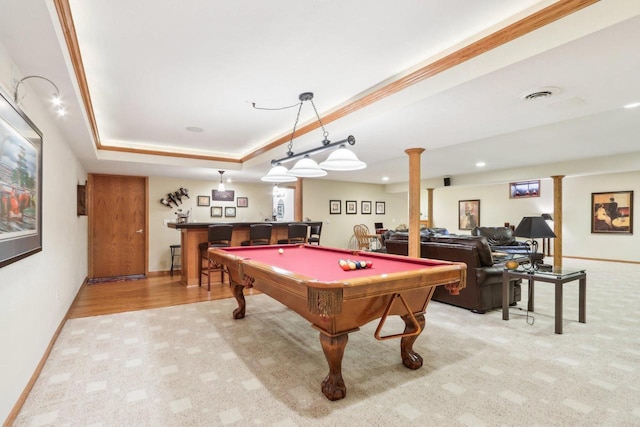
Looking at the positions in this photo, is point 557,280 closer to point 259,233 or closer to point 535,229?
point 535,229

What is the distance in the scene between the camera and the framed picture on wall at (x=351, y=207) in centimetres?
995

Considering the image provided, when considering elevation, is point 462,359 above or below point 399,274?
Result: below

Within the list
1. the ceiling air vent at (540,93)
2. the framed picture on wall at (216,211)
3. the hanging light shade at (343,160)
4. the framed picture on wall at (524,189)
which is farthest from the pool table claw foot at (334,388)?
the framed picture on wall at (524,189)

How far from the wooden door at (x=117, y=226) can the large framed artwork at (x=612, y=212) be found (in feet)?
37.5

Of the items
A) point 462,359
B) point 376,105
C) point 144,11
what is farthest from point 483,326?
point 144,11

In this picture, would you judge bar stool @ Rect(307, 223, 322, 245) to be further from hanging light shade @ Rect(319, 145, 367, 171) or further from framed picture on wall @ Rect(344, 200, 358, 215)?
hanging light shade @ Rect(319, 145, 367, 171)

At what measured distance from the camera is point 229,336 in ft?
10.5

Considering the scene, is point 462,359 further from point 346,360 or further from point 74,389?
point 74,389

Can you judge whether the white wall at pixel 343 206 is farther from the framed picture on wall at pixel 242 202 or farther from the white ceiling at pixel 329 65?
the white ceiling at pixel 329 65

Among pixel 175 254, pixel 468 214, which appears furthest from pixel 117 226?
pixel 468 214

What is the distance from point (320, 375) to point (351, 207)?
784 cm

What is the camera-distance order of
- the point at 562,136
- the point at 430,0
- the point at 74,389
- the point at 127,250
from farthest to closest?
the point at 127,250, the point at 562,136, the point at 74,389, the point at 430,0

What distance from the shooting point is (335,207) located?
9.67 m

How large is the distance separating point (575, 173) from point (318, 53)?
699 centimetres
